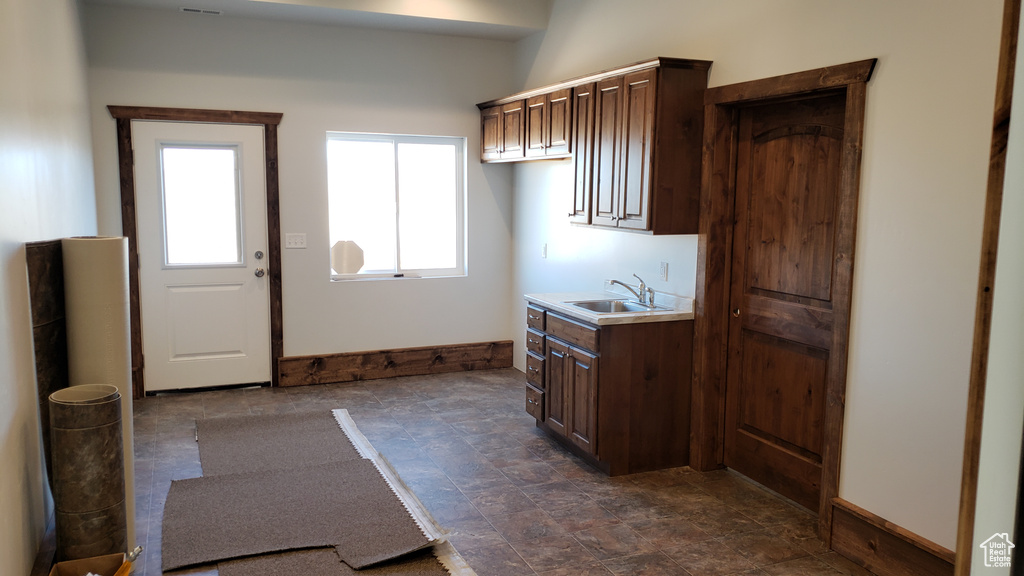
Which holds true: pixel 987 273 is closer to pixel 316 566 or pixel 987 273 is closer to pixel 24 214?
pixel 316 566

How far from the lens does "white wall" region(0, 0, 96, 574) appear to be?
251cm

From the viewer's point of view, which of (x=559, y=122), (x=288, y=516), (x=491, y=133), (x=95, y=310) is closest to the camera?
(x=95, y=310)

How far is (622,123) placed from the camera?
4.07 m

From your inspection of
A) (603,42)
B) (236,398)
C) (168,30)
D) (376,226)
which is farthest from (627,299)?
(168,30)

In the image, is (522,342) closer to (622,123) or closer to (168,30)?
(622,123)

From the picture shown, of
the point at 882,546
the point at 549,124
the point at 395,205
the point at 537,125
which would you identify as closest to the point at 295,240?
the point at 395,205

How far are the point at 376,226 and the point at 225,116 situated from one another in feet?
4.64

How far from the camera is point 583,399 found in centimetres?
402

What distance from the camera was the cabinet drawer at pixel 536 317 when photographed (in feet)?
14.8

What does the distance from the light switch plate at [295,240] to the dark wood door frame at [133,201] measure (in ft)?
0.23

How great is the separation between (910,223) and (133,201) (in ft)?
16.2

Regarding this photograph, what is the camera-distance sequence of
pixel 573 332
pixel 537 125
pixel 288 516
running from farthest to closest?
1. pixel 537 125
2. pixel 573 332
3. pixel 288 516

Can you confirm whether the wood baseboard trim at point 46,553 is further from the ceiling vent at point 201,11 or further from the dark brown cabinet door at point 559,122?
the ceiling vent at point 201,11

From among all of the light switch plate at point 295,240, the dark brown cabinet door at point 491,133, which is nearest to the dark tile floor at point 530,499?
the light switch plate at point 295,240
